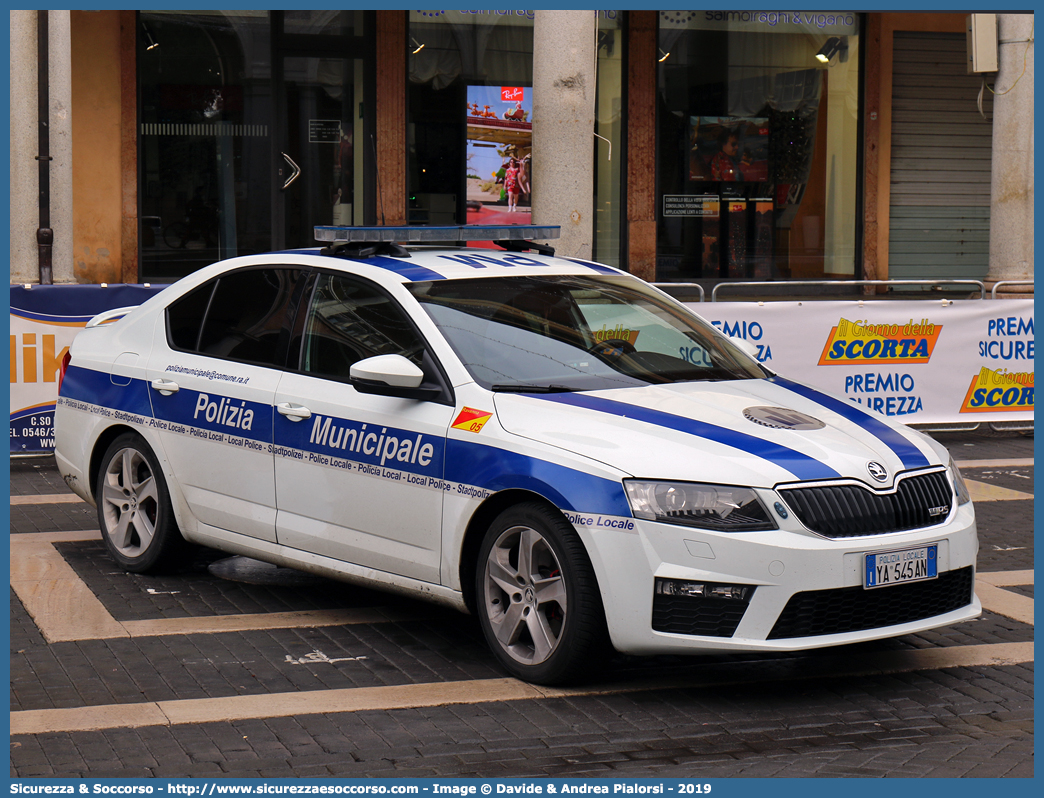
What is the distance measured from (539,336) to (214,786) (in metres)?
2.54

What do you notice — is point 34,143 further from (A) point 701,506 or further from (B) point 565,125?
(A) point 701,506

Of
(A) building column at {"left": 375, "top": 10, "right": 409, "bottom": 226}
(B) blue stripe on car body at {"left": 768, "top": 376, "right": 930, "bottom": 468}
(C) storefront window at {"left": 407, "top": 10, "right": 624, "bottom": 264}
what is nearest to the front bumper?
(B) blue stripe on car body at {"left": 768, "top": 376, "right": 930, "bottom": 468}

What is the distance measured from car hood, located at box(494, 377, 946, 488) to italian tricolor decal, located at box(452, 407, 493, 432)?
0.06m

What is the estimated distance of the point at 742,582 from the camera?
4.89 meters

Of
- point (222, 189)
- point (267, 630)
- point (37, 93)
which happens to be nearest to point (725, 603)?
point (267, 630)

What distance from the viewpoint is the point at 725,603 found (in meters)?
4.92

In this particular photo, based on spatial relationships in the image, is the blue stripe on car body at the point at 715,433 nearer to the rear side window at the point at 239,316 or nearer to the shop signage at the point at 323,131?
the rear side window at the point at 239,316

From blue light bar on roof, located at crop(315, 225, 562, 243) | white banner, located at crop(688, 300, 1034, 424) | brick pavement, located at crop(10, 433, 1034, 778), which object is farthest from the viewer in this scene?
white banner, located at crop(688, 300, 1034, 424)

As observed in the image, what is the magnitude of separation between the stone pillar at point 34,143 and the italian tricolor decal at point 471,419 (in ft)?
27.5

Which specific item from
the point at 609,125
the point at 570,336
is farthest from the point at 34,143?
the point at 570,336

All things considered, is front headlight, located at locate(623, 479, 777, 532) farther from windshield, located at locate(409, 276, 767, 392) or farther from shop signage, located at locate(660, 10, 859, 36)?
shop signage, located at locate(660, 10, 859, 36)

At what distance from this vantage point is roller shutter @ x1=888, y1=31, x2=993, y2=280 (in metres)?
19.3

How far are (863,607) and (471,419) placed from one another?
1.67 metres

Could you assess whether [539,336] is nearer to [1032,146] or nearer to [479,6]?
[1032,146]
